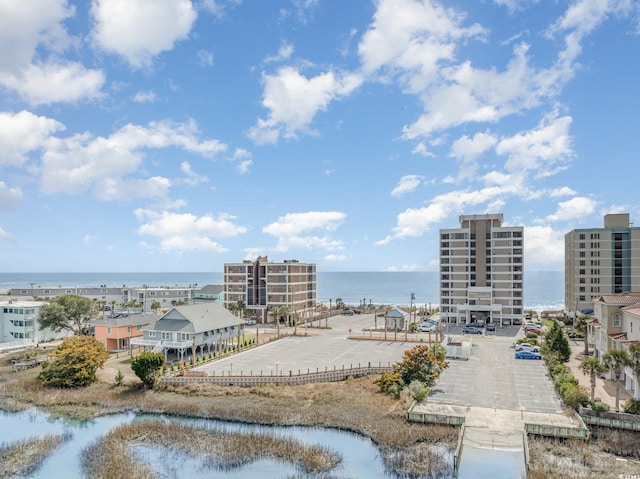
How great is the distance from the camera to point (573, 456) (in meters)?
27.7

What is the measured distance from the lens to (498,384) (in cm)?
4091

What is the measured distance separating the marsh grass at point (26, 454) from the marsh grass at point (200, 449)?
266 centimetres

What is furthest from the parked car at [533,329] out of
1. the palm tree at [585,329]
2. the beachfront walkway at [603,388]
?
the beachfront walkway at [603,388]

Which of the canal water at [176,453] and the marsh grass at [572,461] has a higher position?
the marsh grass at [572,461]

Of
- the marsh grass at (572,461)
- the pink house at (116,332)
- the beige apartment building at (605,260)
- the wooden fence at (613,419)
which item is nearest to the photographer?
the marsh grass at (572,461)

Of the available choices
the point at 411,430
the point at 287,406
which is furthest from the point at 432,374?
the point at 287,406

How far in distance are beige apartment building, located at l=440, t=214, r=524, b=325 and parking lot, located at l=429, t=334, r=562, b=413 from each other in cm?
2679

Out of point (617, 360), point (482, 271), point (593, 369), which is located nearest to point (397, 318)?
point (482, 271)

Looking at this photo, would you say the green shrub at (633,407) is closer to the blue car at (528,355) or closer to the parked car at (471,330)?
the blue car at (528,355)

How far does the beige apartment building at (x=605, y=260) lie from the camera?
85.0 metres

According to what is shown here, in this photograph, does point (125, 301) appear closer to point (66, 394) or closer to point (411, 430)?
point (66, 394)

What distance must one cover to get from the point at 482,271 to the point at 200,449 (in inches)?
2529

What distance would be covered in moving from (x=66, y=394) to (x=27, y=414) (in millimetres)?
4089

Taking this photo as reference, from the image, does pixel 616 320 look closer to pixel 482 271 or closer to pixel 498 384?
pixel 498 384
